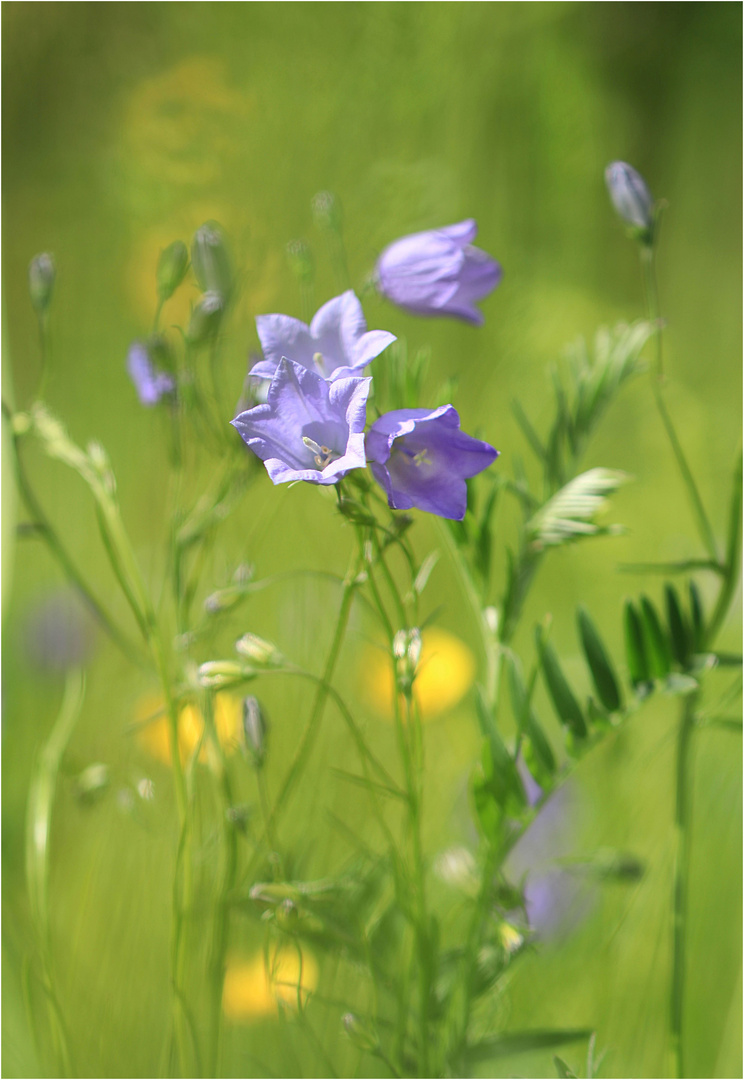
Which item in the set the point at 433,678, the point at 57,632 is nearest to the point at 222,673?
the point at 433,678

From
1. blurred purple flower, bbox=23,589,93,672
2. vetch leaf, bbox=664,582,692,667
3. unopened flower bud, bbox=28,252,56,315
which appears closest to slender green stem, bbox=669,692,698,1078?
vetch leaf, bbox=664,582,692,667

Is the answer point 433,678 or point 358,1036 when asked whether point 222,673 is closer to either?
point 358,1036

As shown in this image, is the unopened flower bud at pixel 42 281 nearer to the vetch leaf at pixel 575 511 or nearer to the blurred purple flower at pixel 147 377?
the blurred purple flower at pixel 147 377

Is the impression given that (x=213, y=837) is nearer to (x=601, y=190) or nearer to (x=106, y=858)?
(x=106, y=858)

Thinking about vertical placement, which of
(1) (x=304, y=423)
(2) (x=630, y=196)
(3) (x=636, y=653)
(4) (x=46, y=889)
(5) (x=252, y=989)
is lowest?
(5) (x=252, y=989)

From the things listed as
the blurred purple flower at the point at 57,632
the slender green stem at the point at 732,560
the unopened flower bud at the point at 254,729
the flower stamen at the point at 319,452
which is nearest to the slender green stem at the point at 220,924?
the unopened flower bud at the point at 254,729

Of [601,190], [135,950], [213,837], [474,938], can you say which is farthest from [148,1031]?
[601,190]

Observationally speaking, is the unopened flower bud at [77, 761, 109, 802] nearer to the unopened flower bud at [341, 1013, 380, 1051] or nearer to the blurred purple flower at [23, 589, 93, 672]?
the unopened flower bud at [341, 1013, 380, 1051]
